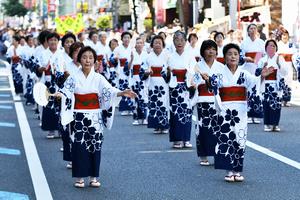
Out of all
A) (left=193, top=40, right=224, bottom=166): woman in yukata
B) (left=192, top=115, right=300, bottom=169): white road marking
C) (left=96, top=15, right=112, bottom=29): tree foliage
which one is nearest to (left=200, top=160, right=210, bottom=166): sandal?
(left=193, top=40, right=224, bottom=166): woman in yukata

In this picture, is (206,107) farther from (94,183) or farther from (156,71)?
(156,71)

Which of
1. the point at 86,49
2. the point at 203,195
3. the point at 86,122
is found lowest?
the point at 203,195

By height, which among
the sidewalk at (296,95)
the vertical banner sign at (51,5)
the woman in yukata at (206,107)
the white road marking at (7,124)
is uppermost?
the vertical banner sign at (51,5)

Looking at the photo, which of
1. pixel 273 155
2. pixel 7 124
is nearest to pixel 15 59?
pixel 7 124

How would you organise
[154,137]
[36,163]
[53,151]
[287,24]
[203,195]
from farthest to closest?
[287,24]
[154,137]
[53,151]
[36,163]
[203,195]

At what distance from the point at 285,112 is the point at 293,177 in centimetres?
916

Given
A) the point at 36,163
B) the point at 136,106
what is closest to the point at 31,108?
the point at 136,106

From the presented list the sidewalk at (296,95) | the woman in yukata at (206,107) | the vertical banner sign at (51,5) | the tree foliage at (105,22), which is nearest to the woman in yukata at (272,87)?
the woman in yukata at (206,107)

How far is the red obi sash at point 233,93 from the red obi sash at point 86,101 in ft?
4.82

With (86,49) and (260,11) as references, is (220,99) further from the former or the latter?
(260,11)

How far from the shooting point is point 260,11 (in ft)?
101

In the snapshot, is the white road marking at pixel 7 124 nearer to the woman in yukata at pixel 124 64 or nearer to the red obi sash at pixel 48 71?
the red obi sash at pixel 48 71

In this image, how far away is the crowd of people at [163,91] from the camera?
1049 centimetres

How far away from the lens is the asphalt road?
32.7 feet
